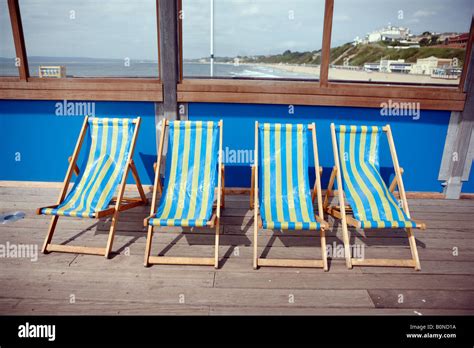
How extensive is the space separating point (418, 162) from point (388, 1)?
144 inches

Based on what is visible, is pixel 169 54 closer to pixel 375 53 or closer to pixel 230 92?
pixel 230 92

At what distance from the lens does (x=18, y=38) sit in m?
3.66

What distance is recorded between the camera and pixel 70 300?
2.09 metres

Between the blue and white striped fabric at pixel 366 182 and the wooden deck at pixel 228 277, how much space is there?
0.40 metres

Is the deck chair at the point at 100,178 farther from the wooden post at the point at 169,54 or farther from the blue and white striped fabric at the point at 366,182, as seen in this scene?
the blue and white striped fabric at the point at 366,182

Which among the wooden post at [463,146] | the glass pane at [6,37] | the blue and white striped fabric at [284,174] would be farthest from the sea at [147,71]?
the wooden post at [463,146]

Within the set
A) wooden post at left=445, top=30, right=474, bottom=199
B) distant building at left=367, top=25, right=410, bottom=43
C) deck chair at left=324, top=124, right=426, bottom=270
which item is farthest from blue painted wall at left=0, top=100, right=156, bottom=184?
distant building at left=367, top=25, right=410, bottom=43

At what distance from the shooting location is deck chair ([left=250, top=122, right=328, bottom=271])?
2525 millimetres

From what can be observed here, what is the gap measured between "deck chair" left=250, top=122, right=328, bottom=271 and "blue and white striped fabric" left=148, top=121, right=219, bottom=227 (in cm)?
44

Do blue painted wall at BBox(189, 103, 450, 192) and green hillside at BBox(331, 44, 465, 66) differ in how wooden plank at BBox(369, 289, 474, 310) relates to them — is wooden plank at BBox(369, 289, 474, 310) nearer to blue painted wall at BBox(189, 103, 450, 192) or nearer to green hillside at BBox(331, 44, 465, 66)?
blue painted wall at BBox(189, 103, 450, 192)

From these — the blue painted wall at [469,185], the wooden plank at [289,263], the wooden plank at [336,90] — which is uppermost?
the wooden plank at [336,90]

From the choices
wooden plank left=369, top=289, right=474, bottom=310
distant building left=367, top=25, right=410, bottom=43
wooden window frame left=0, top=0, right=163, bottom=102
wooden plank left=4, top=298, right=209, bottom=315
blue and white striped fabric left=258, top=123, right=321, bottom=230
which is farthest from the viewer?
distant building left=367, top=25, right=410, bottom=43

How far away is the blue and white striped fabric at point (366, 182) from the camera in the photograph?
8.53ft
